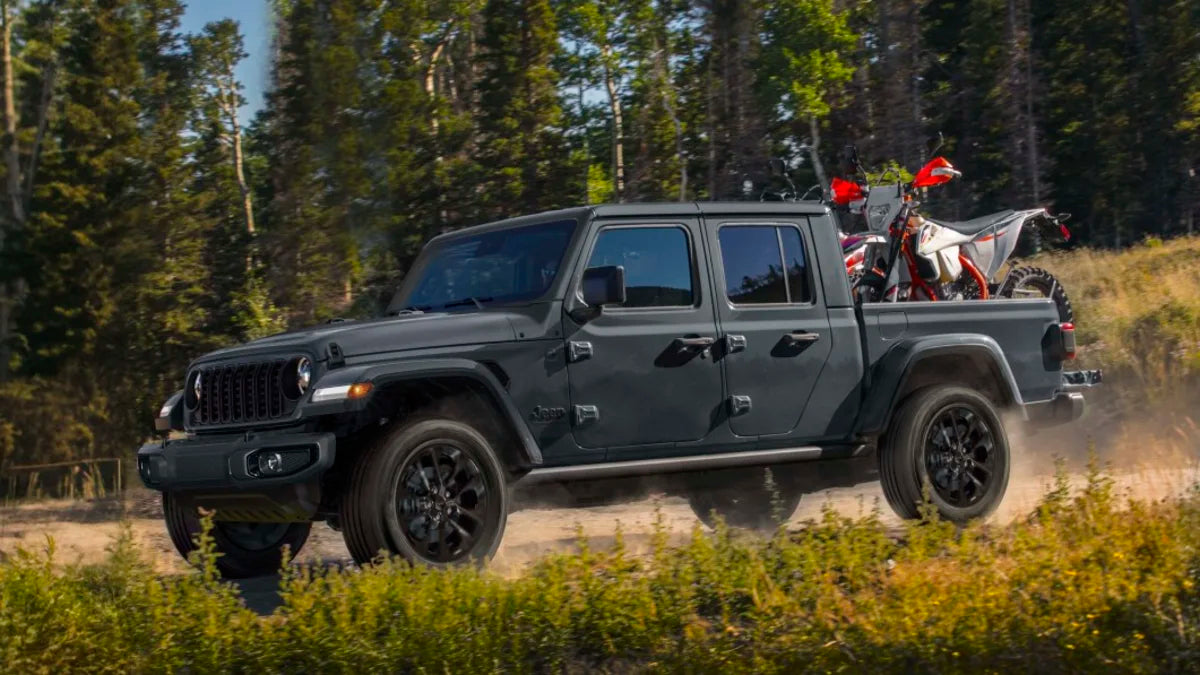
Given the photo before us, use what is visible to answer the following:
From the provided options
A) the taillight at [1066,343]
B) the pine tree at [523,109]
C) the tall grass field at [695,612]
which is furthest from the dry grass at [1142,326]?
the pine tree at [523,109]

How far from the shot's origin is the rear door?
7758mm

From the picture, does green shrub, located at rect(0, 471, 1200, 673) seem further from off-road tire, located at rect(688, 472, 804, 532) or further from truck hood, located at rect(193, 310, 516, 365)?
off-road tire, located at rect(688, 472, 804, 532)

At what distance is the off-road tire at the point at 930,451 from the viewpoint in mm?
8188

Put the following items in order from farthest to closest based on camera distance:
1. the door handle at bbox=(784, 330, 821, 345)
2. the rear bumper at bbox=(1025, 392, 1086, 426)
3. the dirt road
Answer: the rear bumper at bbox=(1025, 392, 1086, 426), the dirt road, the door handle at bbox=(784, 330, 821, 345)

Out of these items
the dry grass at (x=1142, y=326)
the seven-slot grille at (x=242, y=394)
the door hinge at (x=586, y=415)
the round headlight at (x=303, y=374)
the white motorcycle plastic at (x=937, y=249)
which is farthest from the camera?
the dry grass at (x=1142, y=326)

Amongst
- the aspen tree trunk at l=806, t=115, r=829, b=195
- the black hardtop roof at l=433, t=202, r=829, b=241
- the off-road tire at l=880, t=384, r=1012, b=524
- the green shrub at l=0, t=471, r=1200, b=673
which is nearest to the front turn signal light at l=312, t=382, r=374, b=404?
the green shrub at l=0, t=471, r=1200, b=673

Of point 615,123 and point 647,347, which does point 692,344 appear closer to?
point 647,347

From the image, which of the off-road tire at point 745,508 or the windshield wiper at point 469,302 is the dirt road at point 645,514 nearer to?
the off-road tire at point 745,508

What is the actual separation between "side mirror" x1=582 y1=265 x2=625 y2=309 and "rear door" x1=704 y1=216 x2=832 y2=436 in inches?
33.9

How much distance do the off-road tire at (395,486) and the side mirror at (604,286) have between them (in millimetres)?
872

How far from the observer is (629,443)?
7367mm

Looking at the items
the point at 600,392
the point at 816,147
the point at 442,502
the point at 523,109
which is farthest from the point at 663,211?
the point at 816,147

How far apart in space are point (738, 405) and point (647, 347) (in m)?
0.63

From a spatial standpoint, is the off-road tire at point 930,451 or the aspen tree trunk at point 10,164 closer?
the off-road tire at point 930,451
